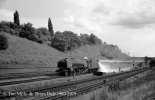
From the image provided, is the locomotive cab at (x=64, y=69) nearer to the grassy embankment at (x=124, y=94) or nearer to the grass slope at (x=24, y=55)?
the grass slope at (x=24, y=55)

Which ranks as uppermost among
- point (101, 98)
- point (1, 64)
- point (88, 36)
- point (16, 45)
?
point (88, 36)

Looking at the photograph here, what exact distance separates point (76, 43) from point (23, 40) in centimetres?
3167

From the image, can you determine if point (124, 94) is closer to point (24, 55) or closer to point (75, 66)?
point (75, 66)

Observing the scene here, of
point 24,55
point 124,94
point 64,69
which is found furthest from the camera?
point 24,55

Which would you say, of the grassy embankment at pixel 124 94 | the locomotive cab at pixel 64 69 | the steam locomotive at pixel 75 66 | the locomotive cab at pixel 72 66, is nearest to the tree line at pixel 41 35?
the steam locomotive at pixel 75 66

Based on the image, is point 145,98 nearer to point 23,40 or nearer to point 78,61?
point 78,61

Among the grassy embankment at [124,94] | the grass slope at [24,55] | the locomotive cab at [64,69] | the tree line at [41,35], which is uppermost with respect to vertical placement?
the tree line at [41,35]

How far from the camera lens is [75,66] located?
39.5 m

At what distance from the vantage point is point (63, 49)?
2948 inches

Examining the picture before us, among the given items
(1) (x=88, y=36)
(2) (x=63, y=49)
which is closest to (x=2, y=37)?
(2) (x=63, y=49)

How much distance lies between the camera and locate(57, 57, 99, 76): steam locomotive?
122 ft

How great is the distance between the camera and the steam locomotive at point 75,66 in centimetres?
3719

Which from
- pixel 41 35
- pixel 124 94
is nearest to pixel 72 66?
pixel 124 94

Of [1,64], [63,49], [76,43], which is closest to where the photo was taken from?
[1,64]
